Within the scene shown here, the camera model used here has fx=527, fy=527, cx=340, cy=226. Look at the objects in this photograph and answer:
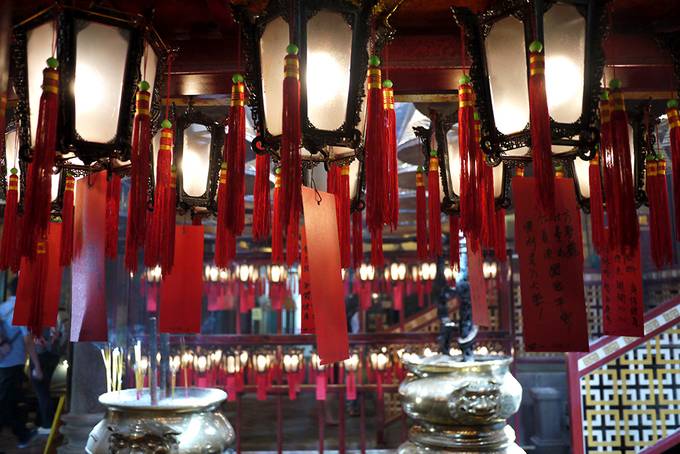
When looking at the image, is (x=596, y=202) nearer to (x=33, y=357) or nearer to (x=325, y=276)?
(x=325, y=276)

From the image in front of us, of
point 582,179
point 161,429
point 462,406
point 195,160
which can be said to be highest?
point 195,160

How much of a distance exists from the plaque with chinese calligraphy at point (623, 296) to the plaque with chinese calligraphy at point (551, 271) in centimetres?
48

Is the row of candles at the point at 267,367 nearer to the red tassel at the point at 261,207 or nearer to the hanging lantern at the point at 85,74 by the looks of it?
the red tassel at the point at 261,207

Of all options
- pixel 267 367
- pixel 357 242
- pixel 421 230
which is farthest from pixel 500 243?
pixel 267 367

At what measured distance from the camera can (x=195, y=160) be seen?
2.60 m

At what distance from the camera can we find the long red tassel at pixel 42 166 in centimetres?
155

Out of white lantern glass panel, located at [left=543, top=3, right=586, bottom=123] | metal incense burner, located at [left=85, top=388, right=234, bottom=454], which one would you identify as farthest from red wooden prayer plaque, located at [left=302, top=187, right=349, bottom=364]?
metal incense burner, located at [left=85, top=388, right=234, bottom=454]

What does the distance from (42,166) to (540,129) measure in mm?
1490

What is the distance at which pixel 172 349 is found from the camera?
622 cm

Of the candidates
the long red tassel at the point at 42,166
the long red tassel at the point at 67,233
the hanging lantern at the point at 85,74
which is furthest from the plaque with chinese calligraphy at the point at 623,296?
the long red tassel at the point at 67,233

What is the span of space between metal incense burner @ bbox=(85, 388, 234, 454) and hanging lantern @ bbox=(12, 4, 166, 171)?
4.49 feet

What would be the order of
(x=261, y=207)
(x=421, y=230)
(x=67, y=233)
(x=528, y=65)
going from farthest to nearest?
(x=421, y=230)
(x=67, y=233)
(x=261, y=207)
(x=528, y=65)

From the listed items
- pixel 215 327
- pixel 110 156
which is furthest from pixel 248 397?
pixel 110 156

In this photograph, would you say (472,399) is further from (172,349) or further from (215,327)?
(215,327)
